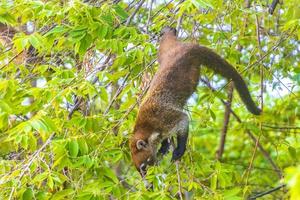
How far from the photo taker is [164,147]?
16.7ft

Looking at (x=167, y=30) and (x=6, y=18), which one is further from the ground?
(x=167, y=30)

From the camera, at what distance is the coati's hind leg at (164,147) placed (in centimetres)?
502

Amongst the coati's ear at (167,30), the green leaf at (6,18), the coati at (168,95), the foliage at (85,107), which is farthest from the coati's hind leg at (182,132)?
the green leaf at (6,18)

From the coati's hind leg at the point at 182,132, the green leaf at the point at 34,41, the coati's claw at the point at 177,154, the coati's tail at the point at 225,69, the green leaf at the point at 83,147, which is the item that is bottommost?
the green leaf at the point at 83,147

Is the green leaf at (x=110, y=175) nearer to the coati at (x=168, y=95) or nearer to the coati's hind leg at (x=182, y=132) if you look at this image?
the coati's hind leg at (x=182, y=132)

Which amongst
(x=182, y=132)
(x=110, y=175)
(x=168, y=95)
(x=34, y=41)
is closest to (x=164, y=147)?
(x=182, y=132)

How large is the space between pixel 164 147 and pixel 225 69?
0.94 metres

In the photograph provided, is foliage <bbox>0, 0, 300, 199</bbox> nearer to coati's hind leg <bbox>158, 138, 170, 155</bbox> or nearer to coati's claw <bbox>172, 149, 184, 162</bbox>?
coati's claw <bbox>172, 149, 184, 162</bbox>

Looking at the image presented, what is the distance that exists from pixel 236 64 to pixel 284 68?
2.22ft

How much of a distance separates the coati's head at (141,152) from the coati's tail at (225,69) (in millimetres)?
918

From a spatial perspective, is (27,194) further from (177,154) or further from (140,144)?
(140,144)

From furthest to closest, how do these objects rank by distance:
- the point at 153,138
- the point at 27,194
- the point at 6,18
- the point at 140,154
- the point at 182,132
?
the point at 153,138
the point at 182,132
the point at 140,154
the point at 6,18
the point at 27,194

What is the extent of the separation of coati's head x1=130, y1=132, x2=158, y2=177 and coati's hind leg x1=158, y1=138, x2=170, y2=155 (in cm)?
28

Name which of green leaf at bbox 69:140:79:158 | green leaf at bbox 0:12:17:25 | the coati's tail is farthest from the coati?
green leaf at bbox 0:12:17:25
